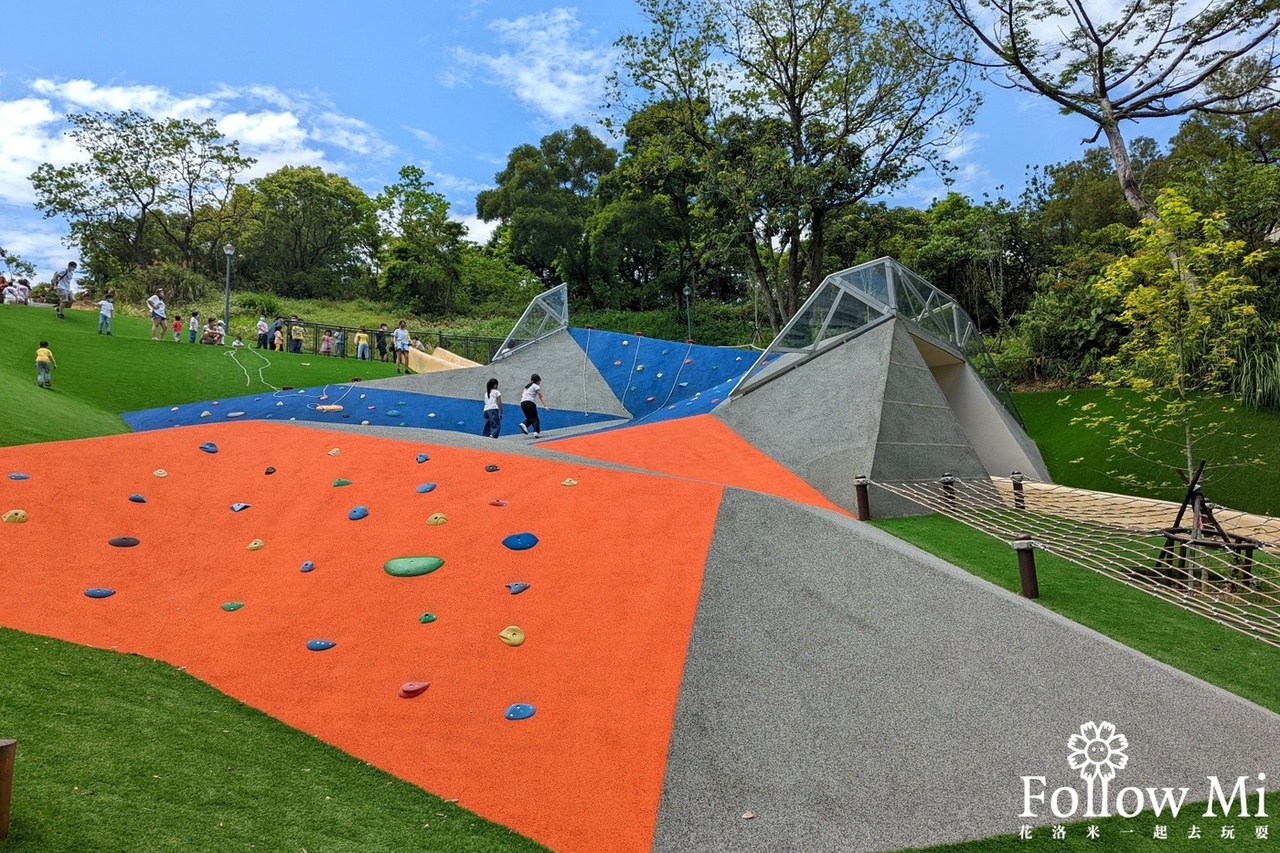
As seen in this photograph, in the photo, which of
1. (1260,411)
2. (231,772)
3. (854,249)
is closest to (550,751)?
(231,772)

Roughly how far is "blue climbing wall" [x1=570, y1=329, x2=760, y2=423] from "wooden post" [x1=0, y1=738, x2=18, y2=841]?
1577 centimetres

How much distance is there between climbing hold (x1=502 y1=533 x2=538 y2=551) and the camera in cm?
630

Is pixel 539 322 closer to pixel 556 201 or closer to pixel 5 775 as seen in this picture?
pixel 5 775

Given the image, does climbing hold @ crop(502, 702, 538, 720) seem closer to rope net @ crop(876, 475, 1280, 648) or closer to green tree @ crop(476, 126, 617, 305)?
rope net @ crop(876, 475, 1280, 648)

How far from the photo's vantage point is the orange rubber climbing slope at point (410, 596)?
13.1 ft

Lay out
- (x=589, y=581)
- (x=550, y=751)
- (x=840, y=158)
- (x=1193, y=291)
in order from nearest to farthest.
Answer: (x=550, y=751) → (x=589, y=581) → (x=1193, y=291) → (x=840, y=158)

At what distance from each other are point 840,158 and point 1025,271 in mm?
12507

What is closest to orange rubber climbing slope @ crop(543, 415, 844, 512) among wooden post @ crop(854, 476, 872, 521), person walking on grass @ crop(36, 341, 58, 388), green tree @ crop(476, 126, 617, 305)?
wooden post @ crop(854, 476, 872, 521)

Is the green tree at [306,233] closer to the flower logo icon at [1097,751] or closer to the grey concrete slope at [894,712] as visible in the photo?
the grey concrete slope at [894,712]

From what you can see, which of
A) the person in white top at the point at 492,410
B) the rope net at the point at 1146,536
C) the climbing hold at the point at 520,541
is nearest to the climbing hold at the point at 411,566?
the climbing hold at the point at 520,541

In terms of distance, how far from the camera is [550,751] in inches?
158

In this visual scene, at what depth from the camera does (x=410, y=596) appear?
5637 mm

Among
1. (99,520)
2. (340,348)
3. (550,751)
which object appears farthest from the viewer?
(340,348)

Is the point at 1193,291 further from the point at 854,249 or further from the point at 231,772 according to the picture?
the point at 854,249
